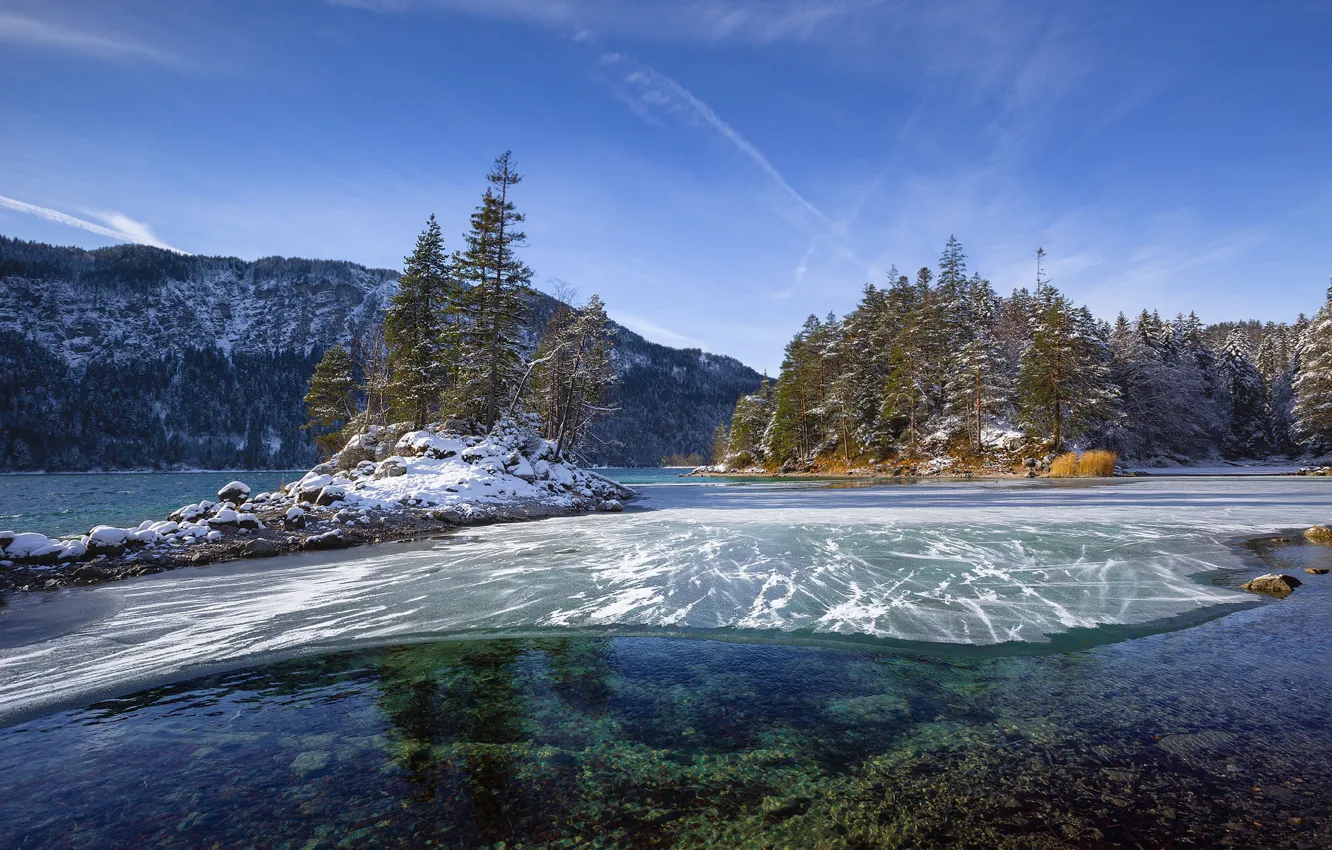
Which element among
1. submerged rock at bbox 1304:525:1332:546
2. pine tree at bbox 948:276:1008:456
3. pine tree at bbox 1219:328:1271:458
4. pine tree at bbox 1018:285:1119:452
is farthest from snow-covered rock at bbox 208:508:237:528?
pine tree at bbox 1219:328:1271:458

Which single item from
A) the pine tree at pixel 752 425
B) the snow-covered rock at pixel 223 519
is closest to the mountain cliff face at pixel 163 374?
the pine tree at pixel 752 425

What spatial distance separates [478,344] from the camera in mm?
27359

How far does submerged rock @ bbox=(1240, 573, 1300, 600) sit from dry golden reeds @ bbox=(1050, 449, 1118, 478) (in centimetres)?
3702

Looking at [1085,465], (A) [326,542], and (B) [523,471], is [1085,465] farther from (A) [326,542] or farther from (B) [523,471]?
(A) [326,542]

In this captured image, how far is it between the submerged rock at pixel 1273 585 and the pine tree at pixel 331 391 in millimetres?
43057

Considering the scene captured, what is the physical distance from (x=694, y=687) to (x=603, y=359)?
29879mm

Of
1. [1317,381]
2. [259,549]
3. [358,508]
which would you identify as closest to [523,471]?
[358,508]

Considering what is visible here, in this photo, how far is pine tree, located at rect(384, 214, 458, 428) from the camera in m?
30.1

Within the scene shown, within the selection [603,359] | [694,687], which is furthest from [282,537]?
[603,359]

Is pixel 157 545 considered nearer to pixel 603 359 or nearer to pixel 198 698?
pixel 198 698

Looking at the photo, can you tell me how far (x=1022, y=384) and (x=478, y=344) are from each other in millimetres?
43971

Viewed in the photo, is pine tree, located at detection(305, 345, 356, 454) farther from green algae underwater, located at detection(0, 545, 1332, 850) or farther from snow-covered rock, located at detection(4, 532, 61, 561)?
green algae underwater, located at detection(0, 545, 1332, 850)

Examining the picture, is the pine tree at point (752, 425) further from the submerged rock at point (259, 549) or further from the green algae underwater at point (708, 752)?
the green algae underwater at point (708, 752)

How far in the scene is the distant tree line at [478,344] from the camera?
27484mm
